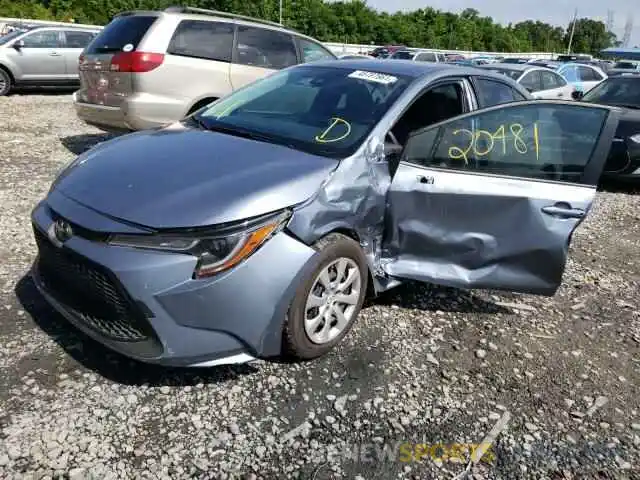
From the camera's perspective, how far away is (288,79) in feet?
13.2

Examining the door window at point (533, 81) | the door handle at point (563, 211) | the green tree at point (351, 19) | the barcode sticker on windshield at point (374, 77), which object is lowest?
the door handle at point (563, 211)

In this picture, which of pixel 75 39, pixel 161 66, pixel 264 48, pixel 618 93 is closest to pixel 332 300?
pixel 161 66

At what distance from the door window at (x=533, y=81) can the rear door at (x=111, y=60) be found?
294 inches

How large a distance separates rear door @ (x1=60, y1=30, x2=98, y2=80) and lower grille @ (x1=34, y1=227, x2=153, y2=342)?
11.7 meters

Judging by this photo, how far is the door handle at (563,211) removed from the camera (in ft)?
10.3

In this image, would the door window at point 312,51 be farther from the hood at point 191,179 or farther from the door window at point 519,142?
the hood at point 191,179

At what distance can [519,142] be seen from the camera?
131 inches

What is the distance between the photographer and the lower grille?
2.39 metres

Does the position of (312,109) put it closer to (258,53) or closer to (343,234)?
(343,234)

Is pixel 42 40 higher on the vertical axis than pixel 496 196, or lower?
higher

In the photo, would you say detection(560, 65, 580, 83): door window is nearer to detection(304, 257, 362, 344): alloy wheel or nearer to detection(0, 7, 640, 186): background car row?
detection(0, 7, 640, 186): background car row

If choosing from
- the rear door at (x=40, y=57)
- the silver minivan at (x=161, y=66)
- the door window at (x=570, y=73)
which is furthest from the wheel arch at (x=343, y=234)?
the door window at (x=570, y=73)

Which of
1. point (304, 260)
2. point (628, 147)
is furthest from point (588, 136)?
point (628, 147)

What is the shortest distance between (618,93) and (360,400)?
7.43 m
